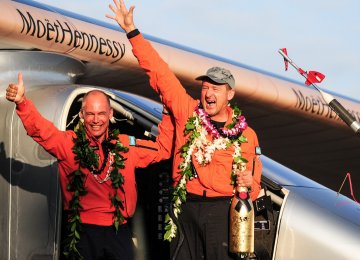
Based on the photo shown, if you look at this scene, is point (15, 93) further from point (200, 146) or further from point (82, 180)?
point (200, 146)

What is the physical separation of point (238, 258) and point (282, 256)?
365mm

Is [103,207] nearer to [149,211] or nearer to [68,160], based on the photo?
[68,160]

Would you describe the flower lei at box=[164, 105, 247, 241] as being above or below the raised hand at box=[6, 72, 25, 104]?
below

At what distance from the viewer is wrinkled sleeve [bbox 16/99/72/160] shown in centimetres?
502

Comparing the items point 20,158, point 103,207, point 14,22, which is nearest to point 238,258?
point 103,207

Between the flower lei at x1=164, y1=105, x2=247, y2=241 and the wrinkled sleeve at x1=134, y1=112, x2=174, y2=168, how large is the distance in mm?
283

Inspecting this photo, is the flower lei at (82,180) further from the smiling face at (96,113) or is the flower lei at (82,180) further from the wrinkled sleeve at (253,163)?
the wrinkled sleeve at (253,163)

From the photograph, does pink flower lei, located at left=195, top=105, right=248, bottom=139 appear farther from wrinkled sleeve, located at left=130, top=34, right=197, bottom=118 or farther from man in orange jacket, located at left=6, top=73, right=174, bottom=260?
man in orange jacket, located at left=6, top=73, right=174, bottom=260

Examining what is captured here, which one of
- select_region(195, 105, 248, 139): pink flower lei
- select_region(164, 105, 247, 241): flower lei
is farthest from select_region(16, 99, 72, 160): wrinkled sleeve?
select_region(195, 105, 248, 139): pink flower lei

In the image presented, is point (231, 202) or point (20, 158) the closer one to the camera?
point (231, 202)

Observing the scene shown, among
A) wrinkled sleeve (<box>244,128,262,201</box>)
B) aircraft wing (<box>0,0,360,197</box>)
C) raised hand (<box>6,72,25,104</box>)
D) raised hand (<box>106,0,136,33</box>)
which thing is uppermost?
aircraft wing (<box>0,0,360,197</box>)

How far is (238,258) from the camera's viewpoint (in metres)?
5.07

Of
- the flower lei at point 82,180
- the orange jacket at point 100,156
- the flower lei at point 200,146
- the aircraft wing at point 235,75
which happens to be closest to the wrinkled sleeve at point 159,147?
the orange jacket at point 100,156

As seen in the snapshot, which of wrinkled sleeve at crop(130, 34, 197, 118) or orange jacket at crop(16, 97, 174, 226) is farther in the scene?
wrinkled sleeve at crop(130, 34, 197, 118)
